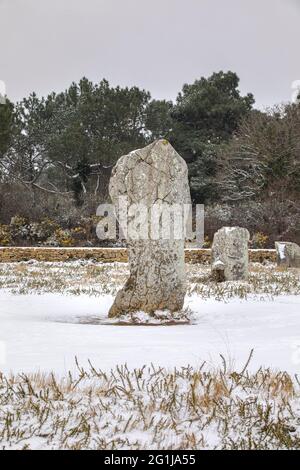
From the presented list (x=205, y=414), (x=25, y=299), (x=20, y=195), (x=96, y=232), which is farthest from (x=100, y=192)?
(x=205, y=414)

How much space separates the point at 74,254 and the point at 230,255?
9.07 metres

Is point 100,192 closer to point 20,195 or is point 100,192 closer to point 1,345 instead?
point 20,195

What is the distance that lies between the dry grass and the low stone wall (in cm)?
1647

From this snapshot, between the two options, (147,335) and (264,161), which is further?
(264,161)

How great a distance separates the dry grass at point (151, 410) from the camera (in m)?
2.66

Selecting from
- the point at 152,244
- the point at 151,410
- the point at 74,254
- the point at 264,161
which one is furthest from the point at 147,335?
the point at 264,161

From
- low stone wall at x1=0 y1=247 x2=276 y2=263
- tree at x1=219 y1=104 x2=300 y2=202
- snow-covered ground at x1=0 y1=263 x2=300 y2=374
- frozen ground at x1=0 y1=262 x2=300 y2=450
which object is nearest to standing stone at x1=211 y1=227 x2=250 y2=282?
snow-covered ground at x1=0 y1=263 x2=300 y2=374

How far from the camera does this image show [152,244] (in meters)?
7.59

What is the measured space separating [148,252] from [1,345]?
123 inches

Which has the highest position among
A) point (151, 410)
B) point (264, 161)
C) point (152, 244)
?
point (264, 161)

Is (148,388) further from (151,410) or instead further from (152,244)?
(152,244)

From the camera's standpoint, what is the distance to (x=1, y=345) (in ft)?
15.9

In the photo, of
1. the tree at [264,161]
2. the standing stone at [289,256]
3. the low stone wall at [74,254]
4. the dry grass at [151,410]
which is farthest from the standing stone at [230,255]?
the tree at [264,161]

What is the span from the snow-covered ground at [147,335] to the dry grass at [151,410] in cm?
42
